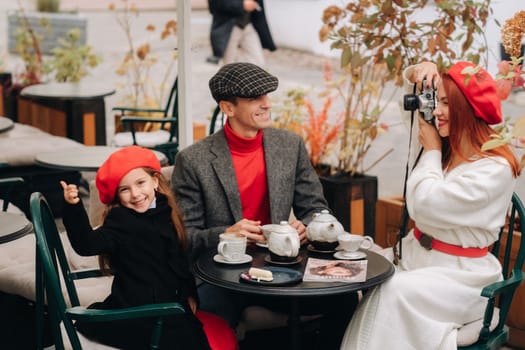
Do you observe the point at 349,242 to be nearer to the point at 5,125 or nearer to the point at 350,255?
the point at 350,255

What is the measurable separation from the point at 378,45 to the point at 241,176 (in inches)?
57.5

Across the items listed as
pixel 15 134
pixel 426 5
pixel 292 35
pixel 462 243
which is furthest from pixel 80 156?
pixel 292 35

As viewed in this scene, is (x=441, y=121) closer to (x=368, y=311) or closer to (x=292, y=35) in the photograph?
(x=368, y=311)

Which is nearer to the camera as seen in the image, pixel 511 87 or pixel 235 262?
pixel 235 262

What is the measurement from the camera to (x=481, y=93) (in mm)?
2998

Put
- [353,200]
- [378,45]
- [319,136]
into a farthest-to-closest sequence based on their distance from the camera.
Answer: [319,136], [353,200], [378,45]

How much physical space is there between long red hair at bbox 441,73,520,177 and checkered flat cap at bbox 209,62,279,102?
66cm

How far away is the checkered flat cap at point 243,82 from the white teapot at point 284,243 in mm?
582

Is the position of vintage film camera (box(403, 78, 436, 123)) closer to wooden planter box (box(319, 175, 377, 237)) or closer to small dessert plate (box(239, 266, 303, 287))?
small dessert plate (box(239, 266, 303, 287))

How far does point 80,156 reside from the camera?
5266 millimetres

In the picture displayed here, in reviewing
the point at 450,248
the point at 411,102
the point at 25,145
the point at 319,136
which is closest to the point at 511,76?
the point at 411,102

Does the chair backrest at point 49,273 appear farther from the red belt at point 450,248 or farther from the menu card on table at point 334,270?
the red belt at point 450,248

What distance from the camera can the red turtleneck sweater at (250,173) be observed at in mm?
3455

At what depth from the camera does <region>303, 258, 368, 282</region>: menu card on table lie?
2.82 m
